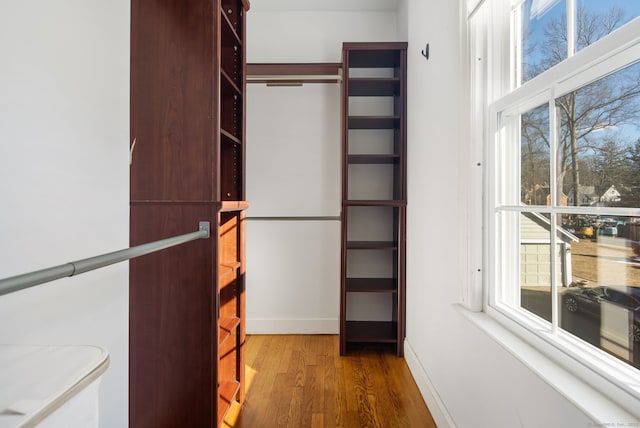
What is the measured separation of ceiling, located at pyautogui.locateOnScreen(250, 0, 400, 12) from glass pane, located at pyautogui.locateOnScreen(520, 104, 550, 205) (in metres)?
2.13

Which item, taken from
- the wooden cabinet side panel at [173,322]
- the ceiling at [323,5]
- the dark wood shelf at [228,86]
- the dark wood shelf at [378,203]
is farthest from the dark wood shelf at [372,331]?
the ceiling at [323,5]

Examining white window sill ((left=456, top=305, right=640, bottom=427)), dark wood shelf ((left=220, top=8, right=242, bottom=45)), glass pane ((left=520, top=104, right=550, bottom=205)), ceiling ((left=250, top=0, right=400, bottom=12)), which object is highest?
ceiling ((left=250, top=0, right=400, bottom=12))

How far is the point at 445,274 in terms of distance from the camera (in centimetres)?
165

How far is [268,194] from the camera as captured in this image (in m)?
2.93

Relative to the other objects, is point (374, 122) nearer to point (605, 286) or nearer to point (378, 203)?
point (378, 203)

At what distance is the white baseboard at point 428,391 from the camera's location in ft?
5.12

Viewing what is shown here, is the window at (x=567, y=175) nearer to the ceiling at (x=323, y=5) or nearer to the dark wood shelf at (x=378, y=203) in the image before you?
the dark wood shelf at (x=378, y=203)

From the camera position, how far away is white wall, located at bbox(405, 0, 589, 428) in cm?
99

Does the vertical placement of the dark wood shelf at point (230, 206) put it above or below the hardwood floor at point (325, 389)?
above

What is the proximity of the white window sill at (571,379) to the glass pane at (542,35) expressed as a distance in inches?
31.1

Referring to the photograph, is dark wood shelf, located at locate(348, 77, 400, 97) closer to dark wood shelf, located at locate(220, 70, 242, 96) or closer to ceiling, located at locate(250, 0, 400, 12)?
ceiling, located at locate(250, 0, 400, 12)

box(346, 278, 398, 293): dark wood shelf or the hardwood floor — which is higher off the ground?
box(346, 278, 398, 293): dark wood shelf
